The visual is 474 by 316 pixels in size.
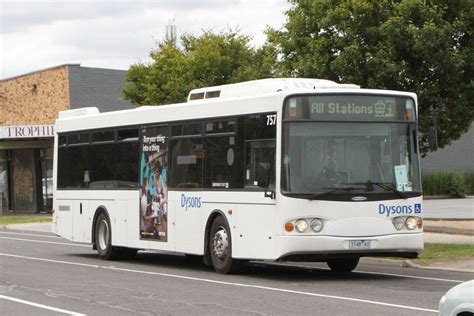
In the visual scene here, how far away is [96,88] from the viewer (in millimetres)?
49312

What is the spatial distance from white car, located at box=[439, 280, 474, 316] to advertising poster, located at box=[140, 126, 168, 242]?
10.8 m

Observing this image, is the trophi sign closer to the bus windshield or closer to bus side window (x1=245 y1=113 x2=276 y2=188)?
bus side window (x1=245 y1=113 x2=276 y2=188)

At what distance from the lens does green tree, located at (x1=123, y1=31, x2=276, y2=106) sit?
39875 mm

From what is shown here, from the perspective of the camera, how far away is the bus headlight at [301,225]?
15023 mm

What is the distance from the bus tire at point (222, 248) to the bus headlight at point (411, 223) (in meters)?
2.88

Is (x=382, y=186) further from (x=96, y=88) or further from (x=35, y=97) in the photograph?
(x=35, y=97)

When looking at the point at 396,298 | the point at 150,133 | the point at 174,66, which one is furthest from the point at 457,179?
the point at 396,298

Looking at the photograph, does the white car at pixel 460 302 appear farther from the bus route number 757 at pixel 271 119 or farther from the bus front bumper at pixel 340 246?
the bus route number 757 at pixel 271 119

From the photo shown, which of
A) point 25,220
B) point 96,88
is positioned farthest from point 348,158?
point 96,88

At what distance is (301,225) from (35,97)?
35.7 metres

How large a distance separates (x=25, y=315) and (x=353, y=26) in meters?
12.7

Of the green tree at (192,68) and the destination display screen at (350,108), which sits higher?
the green tree at (192,68)

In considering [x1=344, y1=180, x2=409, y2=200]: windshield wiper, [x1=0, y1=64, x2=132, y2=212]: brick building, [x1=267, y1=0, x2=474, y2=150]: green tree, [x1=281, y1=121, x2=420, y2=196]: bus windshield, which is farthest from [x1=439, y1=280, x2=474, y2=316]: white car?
[x1=0, y1=64, x2=132, y2=212]: brick building

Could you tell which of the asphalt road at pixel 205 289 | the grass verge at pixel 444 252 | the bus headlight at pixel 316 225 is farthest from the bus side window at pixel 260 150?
the grass verge at pixel 444 252
